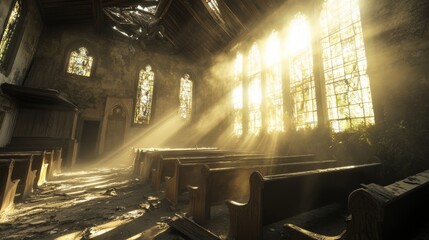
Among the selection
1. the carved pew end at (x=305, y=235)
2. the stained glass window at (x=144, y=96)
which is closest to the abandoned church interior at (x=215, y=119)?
the carved pew end at (x=305, y=235)

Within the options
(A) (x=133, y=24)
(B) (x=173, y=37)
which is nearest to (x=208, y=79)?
(B) (x=173, y=37)

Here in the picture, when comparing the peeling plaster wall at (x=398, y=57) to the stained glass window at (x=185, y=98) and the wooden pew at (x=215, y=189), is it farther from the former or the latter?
the stained glass window at (x=185, y=98)

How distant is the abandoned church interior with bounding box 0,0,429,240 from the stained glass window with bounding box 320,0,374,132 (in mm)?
36

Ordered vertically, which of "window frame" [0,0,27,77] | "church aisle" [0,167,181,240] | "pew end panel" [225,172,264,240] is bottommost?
"church aisle" [0,167,181,240]

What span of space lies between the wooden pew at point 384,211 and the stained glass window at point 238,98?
797 centimetres

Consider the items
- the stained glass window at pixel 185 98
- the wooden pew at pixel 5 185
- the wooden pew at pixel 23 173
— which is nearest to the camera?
the wooden pew at pixel 5 185

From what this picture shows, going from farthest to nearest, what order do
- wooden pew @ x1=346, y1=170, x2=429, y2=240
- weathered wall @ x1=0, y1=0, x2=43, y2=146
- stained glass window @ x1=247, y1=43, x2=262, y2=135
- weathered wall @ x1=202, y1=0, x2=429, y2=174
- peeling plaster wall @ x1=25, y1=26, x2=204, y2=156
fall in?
peeling plaster wall @ x1=25, y1=26, x2=204, y2=156 < stained glass window @ x1=247, y1=43, x2=262, y2=135 < weathered wall @ x1=0, y1=0, x2=43, y2=146 < weathered wall @ x1=202, y1=0, x2=429, y2=174 < wooden pew @ x1=346, y1=170, x2=429, y2=240

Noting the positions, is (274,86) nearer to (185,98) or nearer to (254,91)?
(254,91)

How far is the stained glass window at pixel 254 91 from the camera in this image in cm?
874

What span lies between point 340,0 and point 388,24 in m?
1.96

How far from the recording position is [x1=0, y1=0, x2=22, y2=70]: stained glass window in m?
6.48

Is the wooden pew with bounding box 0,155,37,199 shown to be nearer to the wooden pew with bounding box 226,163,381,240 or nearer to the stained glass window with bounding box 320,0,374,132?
the wooden pew with bounding box 226,163,381,240

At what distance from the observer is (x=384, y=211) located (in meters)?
1.19

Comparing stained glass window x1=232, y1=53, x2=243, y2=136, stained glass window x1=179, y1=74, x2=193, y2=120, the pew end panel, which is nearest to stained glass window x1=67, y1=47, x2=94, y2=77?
stained glass window x1=179, y1=74, x2=193, y2=120
